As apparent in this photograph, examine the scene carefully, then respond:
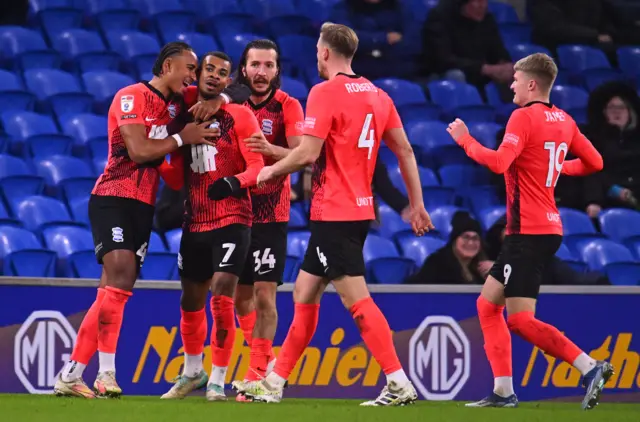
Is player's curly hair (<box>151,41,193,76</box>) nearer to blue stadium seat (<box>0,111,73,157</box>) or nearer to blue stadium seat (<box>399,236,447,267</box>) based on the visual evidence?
blue stadium seat (<box>399,236,447,267</box>)

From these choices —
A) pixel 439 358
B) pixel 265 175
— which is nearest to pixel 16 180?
pixel 439 358

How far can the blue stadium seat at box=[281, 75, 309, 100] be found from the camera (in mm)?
12594

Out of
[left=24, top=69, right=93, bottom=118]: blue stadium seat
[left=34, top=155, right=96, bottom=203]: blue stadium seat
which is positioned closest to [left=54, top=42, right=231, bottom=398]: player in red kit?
[left=34, top=155, right=96, bottom=203]: blue stadium seat

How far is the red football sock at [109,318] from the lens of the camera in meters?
7.43

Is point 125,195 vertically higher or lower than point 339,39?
lower

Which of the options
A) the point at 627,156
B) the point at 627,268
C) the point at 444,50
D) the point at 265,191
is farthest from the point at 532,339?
the point at 444,50

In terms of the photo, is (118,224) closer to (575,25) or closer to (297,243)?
(297,243)

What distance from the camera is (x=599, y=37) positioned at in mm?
15000

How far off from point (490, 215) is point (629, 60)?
155 inches

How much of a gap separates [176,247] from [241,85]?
300cm

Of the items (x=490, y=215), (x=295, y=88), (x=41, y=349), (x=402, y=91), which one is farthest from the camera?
(x=402, y=91)

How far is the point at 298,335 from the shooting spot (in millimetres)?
7410

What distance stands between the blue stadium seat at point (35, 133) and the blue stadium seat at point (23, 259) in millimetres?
1667

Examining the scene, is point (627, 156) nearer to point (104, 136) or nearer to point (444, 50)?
point (444, 50)
